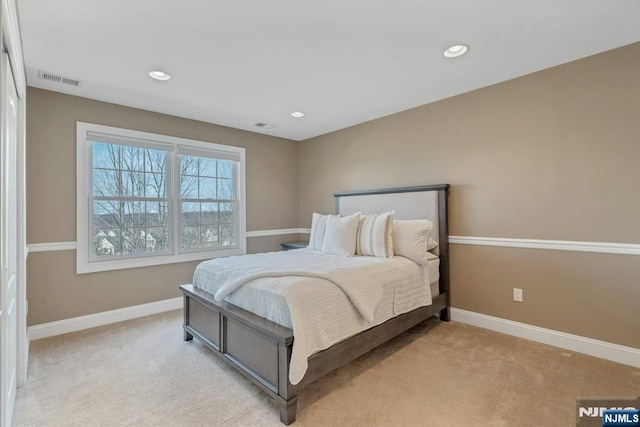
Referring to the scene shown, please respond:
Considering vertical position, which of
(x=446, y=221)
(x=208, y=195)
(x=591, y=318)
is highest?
(x=208, y=195)

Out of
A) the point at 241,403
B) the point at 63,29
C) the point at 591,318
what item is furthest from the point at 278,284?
the point at 591,318

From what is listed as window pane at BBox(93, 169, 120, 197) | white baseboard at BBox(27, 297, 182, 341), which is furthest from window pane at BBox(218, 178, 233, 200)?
white baseboard at BBox(27, 297, 182, 341)

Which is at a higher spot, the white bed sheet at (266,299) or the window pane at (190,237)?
the window pane at (190,237)

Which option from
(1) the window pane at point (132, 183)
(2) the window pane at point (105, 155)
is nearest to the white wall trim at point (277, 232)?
(1) the window pane at point (132, 183)

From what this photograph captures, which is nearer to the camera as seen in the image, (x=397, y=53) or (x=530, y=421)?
(x=530, y=421)

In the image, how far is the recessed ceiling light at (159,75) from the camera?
2709mm

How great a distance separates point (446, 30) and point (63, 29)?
2617mm

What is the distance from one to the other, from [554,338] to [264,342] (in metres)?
2.53

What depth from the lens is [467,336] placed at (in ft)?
9.64

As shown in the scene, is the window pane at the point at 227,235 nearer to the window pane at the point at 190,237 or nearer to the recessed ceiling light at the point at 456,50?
the window pane at the point at 190,237

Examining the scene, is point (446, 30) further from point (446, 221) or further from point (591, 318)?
point (591, 318)

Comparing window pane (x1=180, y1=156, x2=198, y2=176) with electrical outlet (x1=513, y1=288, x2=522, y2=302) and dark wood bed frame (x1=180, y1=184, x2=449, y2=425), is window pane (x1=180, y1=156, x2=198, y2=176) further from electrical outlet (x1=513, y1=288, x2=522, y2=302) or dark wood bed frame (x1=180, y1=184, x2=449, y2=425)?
electrical outlet (x1=513, y1=288, x2=522, y2=302)

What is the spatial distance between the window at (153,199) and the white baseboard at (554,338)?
3095 millimetres

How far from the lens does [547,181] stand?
274 centimetres
